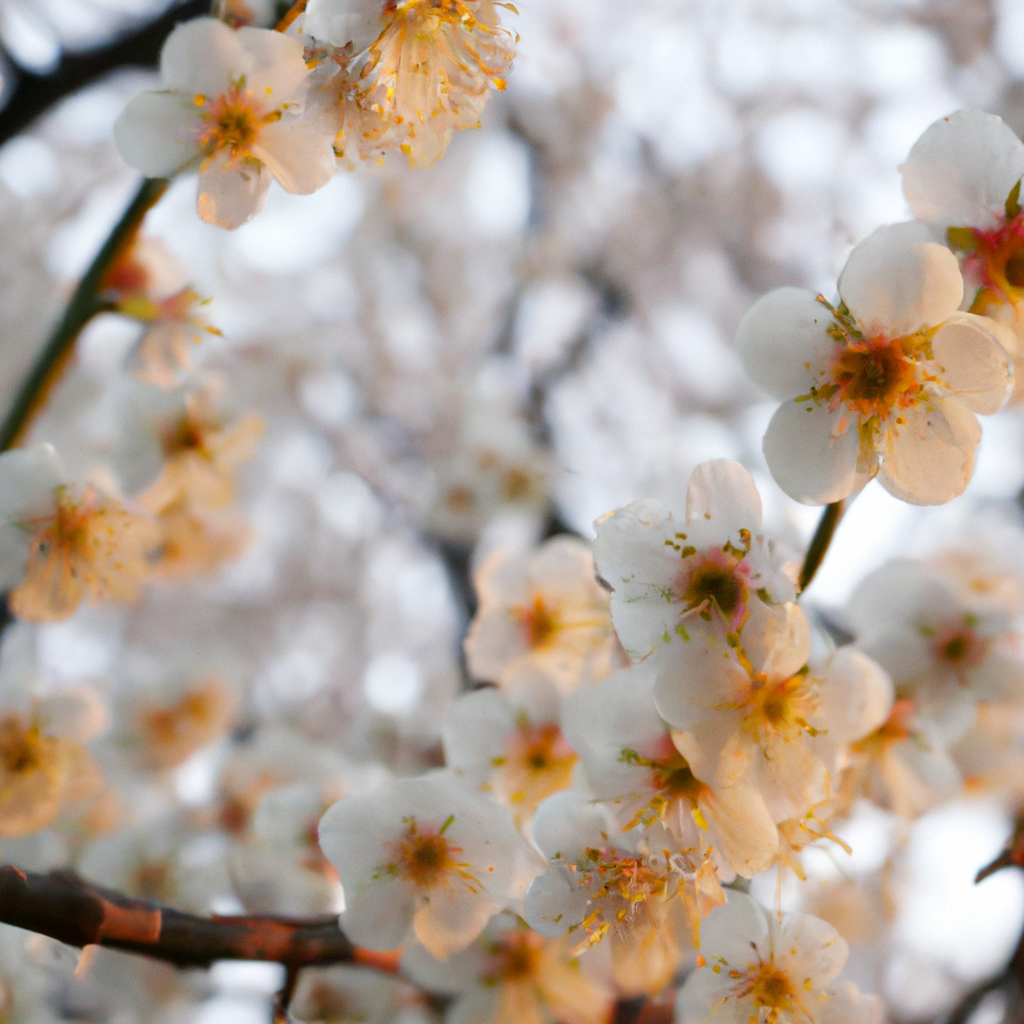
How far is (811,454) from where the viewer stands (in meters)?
0.86

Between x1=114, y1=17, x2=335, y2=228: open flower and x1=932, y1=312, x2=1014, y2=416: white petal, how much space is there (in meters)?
0.60

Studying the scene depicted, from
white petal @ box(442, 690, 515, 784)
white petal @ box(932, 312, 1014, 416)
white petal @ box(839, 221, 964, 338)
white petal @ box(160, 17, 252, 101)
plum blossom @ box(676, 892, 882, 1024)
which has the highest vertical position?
white petal @ box(160, 17, 252, 101)

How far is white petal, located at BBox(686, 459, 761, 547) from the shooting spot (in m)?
0.83

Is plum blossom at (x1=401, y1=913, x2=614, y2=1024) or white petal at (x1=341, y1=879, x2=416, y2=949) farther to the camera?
plum blossom at (x1=401, y1=913, x2=614, y2=1024)

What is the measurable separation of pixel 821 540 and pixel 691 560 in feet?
0.51

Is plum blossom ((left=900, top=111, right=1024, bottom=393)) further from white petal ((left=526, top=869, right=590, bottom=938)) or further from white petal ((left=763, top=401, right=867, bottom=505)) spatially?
white petal ((left=526, top=869, right=590, bottom=938))

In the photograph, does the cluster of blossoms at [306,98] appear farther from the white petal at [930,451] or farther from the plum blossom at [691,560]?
the white petal at [930,451]

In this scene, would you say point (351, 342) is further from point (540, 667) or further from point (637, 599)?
point (637, 599)

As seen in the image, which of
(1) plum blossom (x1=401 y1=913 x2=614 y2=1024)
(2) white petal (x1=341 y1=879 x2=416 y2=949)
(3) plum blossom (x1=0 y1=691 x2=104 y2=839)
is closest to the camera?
(2) white petal (x1=341 y1=879 x2=416 y2=949)

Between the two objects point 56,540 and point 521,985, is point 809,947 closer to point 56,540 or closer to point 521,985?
point 521,985

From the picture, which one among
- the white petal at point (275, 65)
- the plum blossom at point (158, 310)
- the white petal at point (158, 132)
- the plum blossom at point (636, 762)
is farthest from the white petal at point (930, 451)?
the plum blossom at point (158, 310)

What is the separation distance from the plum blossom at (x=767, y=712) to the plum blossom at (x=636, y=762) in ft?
0.17

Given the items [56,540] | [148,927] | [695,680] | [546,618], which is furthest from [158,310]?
[695,680]

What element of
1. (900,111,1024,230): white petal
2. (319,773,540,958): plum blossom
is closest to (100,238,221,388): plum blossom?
(319,773,540,958): plum blossom
